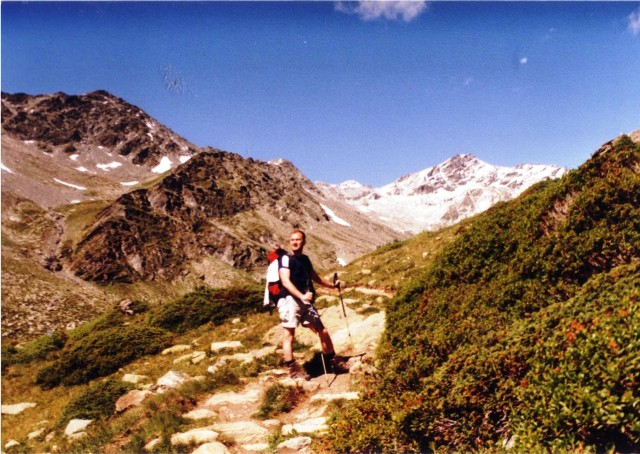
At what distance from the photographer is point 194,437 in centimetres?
640

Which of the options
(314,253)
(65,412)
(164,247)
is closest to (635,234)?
(65,412)

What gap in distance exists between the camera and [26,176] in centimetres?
18738

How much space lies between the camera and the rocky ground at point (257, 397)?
6.26 m

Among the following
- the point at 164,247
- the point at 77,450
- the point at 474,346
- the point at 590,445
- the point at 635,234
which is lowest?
the point at 77,450

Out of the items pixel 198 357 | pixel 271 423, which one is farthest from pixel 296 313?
pixel 198 357

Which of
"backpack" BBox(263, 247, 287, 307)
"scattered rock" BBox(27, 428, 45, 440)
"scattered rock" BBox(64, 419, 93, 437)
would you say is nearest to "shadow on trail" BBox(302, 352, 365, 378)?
"backpack" BBox(263, 247, 287, 307)

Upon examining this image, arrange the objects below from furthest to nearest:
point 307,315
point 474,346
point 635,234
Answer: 1. point 307,315
2. point 635,234
3. point 474,346

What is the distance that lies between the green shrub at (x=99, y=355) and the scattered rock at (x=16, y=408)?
1105mm

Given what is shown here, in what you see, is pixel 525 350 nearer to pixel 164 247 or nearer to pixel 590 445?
pixel 590 445

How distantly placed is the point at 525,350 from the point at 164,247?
163608 mm

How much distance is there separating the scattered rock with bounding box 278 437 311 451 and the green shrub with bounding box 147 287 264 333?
11.2 metres

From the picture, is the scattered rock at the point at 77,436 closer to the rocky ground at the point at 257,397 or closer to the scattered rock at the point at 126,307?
the rocky ground at the point at 257,397

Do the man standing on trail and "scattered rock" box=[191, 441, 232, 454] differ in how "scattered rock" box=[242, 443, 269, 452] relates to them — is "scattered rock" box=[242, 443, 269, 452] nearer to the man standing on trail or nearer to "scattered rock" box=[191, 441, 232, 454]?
"scattered rock" box=[191, 441, 232, 454]

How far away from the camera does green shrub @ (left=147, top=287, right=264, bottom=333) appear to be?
16562 millimetres
